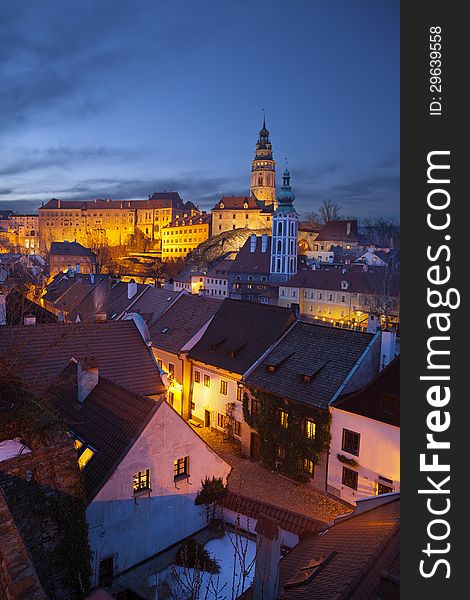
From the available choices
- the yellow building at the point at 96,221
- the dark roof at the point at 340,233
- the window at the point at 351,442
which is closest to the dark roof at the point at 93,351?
the window at the point at 351,442

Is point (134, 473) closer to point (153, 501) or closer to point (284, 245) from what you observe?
point (153, 501)

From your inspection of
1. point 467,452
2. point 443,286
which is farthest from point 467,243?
point 467,452

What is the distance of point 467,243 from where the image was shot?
5.79m

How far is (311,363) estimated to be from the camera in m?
21.4

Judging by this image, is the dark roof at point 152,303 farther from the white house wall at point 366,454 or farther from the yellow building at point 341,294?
the yellow building at point 341,294

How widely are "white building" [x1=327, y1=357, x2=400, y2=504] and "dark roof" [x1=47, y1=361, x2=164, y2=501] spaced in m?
8.36

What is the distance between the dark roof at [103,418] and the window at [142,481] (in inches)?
37.6

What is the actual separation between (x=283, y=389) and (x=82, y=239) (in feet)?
511

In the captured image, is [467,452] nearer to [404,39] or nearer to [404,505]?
[404,505]

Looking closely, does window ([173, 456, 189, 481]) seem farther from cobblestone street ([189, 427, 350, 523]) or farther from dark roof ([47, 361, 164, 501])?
cobblestone street ([189, 427, 350, 523])

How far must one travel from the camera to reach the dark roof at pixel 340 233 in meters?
110

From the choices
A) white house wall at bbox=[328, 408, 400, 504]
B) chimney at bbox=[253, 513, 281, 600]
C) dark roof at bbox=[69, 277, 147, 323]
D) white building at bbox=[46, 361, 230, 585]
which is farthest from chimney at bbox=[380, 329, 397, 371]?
dark roof at bbox=[69, 277, 147, 323]

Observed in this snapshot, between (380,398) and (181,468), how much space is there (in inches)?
310

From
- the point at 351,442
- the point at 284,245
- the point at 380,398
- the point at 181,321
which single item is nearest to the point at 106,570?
the point at 351,442
